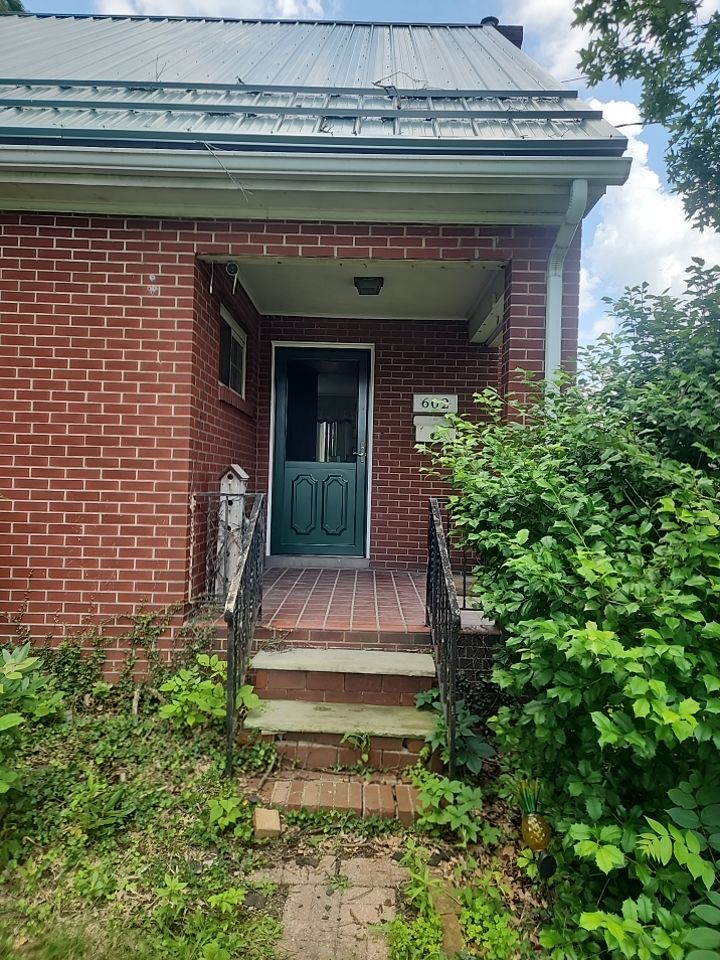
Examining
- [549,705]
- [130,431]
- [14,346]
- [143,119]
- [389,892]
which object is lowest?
[389,892]

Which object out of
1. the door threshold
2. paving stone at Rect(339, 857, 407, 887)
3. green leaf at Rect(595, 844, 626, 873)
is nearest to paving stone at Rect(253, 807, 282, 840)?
paving stone at Rect(339, 857, 407, 887)

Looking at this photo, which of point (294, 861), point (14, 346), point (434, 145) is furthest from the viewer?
point (14, 346)

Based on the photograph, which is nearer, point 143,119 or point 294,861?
point 294,861

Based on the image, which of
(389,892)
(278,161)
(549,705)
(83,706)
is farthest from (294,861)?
(278,161)

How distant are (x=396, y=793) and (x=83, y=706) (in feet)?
6.83

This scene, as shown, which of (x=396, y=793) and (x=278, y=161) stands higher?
(x=278, y=161)

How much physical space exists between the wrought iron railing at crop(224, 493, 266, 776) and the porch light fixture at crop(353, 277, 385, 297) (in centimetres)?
224

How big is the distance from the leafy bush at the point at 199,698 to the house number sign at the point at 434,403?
359 cm

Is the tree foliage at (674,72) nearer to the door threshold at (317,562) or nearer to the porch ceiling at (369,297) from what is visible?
the porch ceiling at (369,297)

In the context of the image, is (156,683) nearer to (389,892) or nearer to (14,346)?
(389,892)

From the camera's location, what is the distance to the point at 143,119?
3693mm

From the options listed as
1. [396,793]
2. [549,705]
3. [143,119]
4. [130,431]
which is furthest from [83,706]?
[143,119]

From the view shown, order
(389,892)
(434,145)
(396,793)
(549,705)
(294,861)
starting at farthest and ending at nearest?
(434,145) < (396,793) < (294,861) < (389,892) < (549,705)

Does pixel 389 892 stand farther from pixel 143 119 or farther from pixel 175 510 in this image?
pixel 143 119
